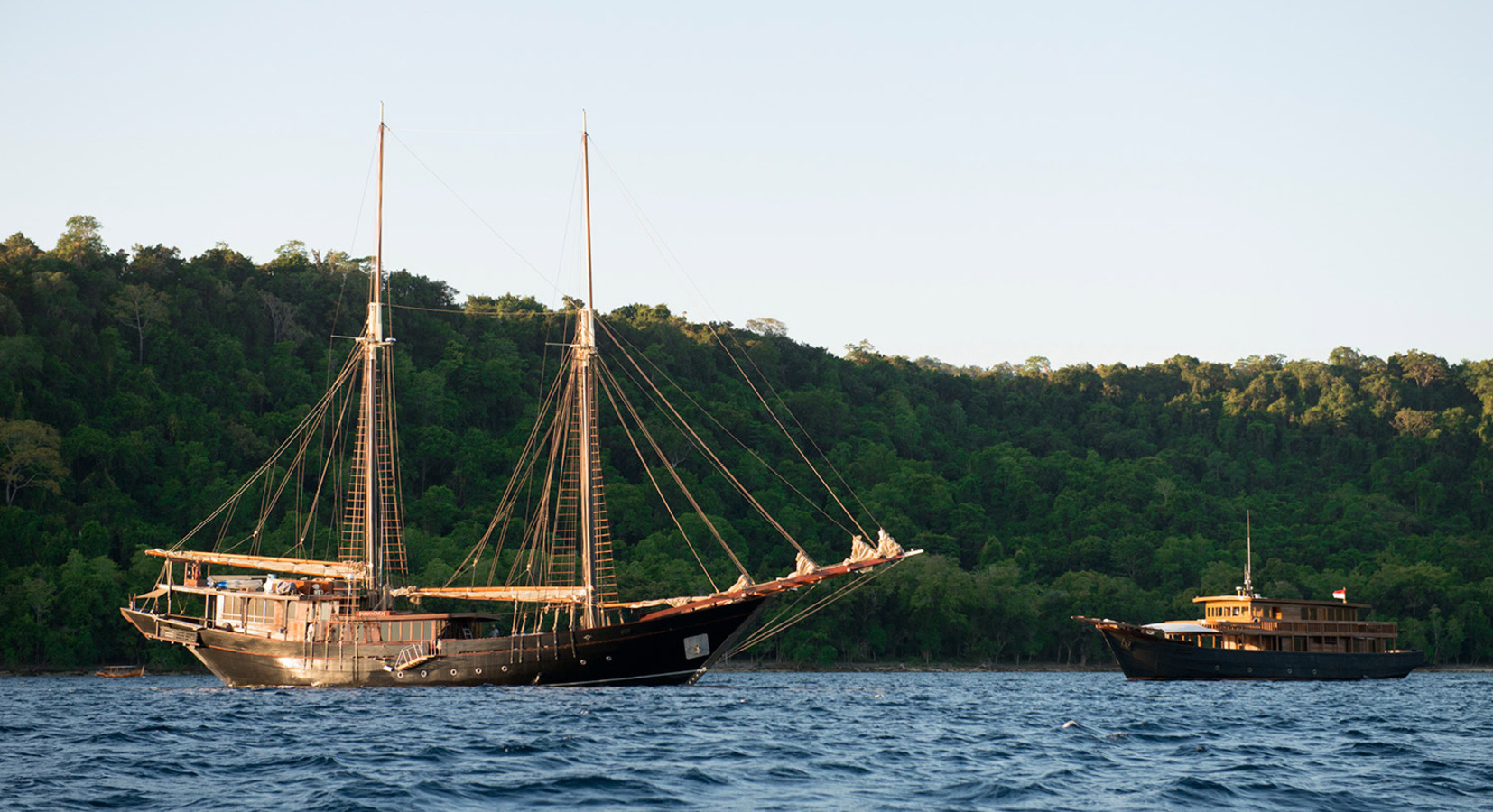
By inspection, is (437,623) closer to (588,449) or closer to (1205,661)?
(588,449)

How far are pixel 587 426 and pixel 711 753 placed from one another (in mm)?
29915

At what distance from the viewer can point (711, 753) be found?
3019 cm

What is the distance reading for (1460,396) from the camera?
187 m

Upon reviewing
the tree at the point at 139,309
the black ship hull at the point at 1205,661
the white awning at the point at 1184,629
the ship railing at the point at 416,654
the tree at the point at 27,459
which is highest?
the tree at the point at 139,309

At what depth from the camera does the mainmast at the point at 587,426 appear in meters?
57.1

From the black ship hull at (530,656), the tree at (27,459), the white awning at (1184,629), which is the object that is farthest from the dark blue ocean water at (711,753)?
the tree at (27,459)

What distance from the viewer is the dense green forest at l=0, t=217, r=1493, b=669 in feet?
351

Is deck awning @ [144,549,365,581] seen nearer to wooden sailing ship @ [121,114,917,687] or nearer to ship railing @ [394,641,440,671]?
wooden sailing ship @ [121,114,917,687]

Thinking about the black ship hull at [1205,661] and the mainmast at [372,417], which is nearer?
the mainmast at [372,417]

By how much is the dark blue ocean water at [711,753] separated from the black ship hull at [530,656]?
1.88 m

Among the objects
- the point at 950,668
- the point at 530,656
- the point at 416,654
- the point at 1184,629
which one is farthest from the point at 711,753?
the point at 950,668

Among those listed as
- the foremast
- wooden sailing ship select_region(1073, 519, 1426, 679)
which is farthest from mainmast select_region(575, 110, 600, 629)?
wooden sailing ship select_region(1073, 519, 1426, 679)

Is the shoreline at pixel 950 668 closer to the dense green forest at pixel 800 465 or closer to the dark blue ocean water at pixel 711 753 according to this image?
the dense green forest at pixel 800 465

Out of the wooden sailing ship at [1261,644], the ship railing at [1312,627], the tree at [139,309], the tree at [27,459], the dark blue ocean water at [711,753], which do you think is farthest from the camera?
the tree at [139,309]
